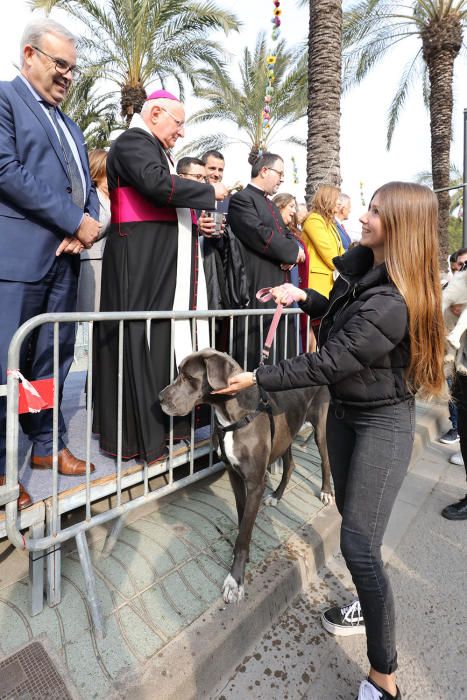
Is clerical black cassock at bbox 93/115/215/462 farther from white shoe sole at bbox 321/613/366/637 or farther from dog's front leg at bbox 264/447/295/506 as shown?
white shoe sole at bbox 321/613/366/637

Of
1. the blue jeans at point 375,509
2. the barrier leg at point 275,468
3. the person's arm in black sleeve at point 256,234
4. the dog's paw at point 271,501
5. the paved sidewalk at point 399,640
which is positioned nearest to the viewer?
the blue jeans at point 375,509

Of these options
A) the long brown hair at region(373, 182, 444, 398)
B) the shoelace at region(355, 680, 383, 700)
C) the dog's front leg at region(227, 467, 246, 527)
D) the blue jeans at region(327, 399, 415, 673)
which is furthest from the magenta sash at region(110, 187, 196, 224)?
the shoelace at region(355, 680, 383, 700)

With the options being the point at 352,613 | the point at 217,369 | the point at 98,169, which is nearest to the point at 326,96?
the point at 98,169

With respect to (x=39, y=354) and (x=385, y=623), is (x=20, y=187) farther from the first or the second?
(x=385, y=623)

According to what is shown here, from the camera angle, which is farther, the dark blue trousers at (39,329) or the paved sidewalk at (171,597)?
the dark blue trousers at (39,329)

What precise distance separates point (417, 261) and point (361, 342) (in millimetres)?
421

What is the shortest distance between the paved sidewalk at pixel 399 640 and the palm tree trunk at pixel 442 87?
11.8 meters

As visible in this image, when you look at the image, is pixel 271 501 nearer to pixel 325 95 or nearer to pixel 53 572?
pixel 53 572

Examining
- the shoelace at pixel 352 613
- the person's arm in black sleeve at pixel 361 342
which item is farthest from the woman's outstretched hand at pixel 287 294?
the shoelace at pixel 352 613

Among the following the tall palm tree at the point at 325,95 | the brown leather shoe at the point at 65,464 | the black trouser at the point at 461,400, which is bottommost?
the brown leather shoe at the point at 65,464

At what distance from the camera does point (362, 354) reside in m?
1.81

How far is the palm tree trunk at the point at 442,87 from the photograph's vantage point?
13.6m

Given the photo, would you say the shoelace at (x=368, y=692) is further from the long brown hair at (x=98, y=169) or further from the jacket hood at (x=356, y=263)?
the long brown hair at (x=98, y=169)

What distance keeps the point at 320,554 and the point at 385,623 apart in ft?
3.84
